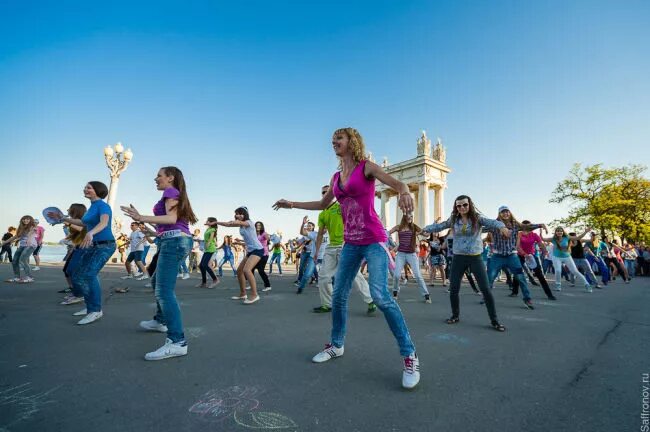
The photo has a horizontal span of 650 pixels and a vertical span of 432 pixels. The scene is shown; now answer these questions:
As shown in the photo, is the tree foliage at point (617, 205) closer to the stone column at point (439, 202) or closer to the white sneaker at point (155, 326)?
the stone column at point (439, 202)

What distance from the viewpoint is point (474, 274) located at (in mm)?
4676

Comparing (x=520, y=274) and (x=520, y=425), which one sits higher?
(x=520, y=274)

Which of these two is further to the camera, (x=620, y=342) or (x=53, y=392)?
(x=620, y=342)

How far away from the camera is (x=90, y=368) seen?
2736 millimetres

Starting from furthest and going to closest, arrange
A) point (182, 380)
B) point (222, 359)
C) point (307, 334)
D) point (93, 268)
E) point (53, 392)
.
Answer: point (93, 268), point (307, 334), point (222, 359), point (182, 380), point (53, 392)

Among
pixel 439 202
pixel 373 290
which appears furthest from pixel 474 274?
pixel 439 202

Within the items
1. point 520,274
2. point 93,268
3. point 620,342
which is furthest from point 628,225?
point 93,268

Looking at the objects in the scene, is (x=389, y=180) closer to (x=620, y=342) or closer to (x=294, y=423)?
(x=294, y=423)

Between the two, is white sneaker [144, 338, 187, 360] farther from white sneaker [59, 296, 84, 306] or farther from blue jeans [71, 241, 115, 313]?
white sneaker [59, 296, 84, 306]

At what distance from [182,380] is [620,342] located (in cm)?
479

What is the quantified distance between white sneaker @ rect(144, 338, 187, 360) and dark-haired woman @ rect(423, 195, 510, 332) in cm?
352

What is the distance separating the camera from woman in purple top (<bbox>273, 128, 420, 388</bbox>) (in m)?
2.65

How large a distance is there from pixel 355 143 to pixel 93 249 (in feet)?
13.4

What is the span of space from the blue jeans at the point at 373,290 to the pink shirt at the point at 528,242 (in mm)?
7004
